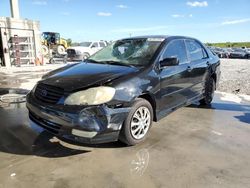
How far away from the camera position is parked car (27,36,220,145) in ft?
11.0

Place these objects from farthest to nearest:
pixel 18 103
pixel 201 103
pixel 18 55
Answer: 1. pixel 18 55
2. pixel 201 103
3. pixel 18 103

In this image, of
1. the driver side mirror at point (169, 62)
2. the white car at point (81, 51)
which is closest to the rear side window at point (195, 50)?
the driver side mirror at point (169, 62)

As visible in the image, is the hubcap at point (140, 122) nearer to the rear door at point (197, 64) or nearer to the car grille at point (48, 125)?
the car grille at point (48, 125)

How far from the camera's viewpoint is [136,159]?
354cm

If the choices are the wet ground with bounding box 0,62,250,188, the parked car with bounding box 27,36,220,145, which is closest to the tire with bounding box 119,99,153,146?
the parked car with bounding box 27,36,220,145

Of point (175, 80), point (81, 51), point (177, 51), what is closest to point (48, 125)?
point (175, 80)

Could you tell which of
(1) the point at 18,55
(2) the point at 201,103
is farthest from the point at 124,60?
(1) the point at 18,55

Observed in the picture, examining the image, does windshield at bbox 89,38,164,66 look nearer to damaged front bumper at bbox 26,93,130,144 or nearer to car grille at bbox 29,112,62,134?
damaged front bumper at bbox 26,93,130,144

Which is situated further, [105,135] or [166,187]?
[105,135]

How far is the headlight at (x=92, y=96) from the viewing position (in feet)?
11.1

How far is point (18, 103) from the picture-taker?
616 cm

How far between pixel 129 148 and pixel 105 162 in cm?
55

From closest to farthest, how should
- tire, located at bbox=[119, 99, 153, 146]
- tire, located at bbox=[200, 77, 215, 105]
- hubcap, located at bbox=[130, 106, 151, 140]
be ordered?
tire, located at bbox=[119, 99, 153, 146] < hubcap, located at bbox=[130, 106, 151, 140] < tire, located at bbox=[200, 77, 215, 105]

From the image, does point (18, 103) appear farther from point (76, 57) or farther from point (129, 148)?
point (76, 57)
